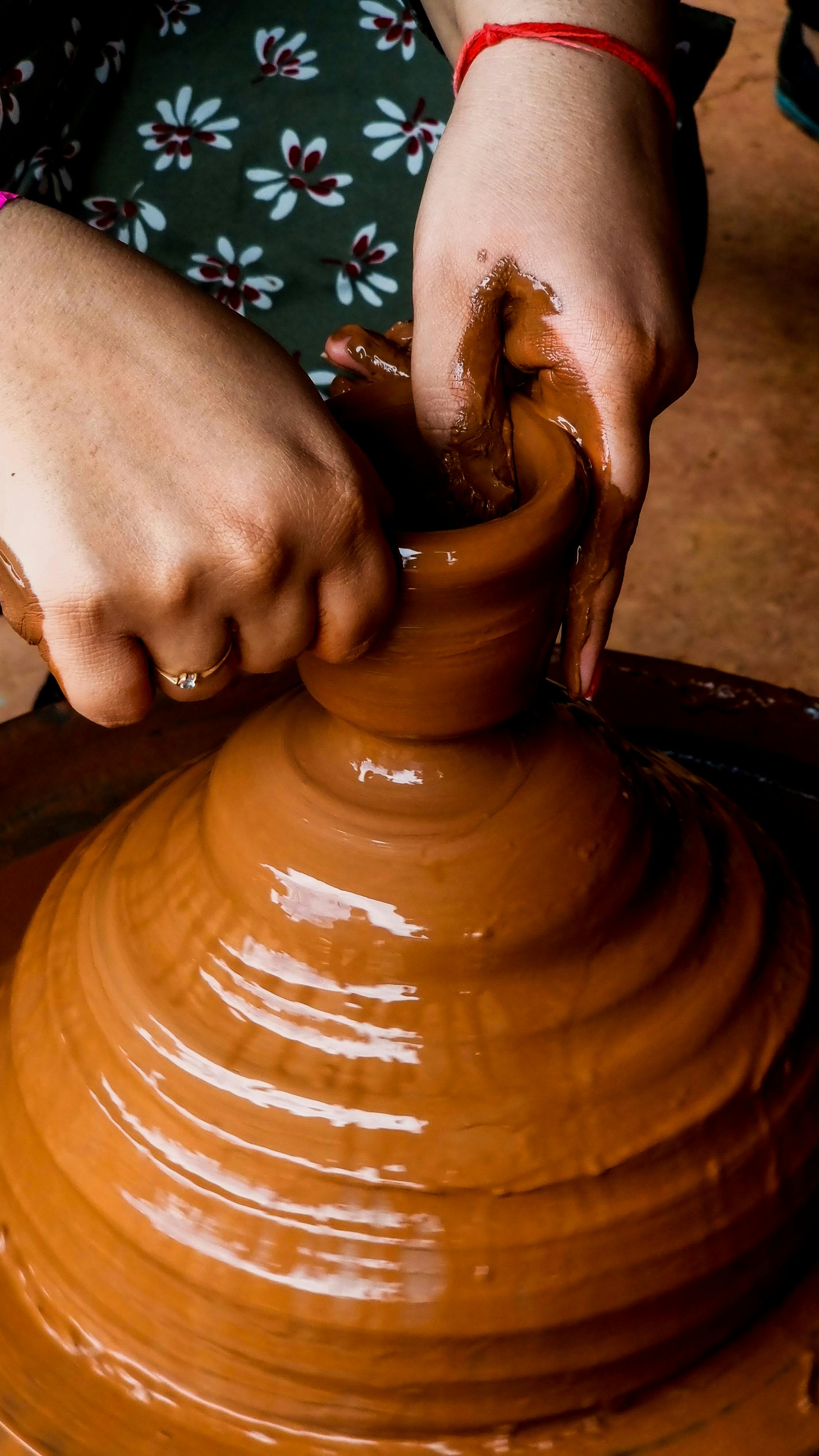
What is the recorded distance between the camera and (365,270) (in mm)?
1381

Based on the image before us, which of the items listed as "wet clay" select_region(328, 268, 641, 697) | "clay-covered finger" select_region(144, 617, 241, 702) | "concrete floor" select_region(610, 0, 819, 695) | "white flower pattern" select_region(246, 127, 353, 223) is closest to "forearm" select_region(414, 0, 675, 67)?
"wet clay" select_region(328, 268, 641, 697)

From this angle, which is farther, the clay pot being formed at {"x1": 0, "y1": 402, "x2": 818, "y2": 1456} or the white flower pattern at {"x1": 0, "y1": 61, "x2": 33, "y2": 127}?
the white flower pattern at {"x1": 0, "y1": 61, "x2": 33, "y2": 127}

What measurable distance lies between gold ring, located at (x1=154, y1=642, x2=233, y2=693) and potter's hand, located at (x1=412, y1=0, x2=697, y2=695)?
0.64 ft

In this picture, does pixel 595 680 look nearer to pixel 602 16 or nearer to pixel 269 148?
pixel 602 16

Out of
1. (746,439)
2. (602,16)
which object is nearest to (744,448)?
(746,439)

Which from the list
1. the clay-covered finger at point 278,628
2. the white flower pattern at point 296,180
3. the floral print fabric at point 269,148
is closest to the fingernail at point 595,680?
the clay-covered finger at point 278,628

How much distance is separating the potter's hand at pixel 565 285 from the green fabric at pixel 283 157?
0.49m

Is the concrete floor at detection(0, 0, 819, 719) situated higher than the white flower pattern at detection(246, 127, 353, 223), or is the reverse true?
the white flower pattern at detection(246, 127, 353, 223)

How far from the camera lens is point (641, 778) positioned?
0.82 metres

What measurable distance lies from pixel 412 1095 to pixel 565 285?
0.47 meters

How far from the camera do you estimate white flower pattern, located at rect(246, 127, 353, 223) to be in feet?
4.48

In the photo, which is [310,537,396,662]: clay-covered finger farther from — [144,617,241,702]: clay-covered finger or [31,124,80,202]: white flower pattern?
[31,124,80,202]: white flower pattern

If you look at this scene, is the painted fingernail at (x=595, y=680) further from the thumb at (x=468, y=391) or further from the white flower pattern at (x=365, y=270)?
the white flower pattern at (x=365, y=270)

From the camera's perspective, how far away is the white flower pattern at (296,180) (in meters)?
1.37
